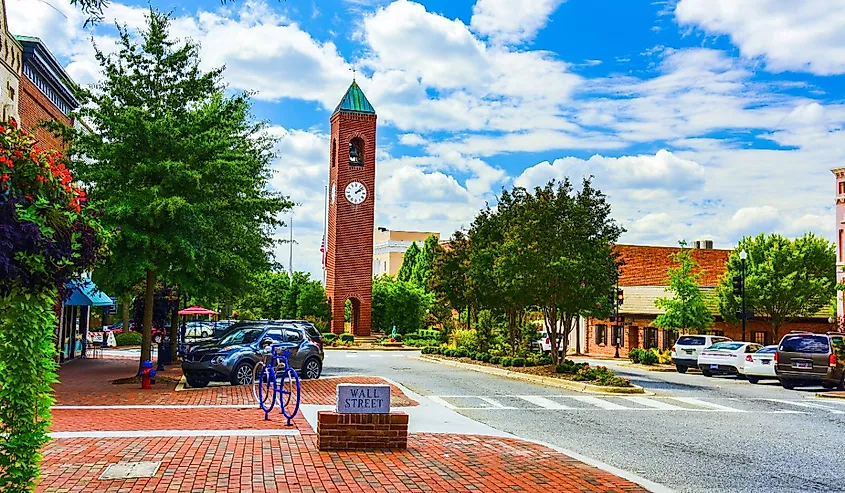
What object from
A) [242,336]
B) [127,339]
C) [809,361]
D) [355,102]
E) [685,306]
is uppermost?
[355,102]

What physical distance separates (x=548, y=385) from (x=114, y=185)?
12819 mm

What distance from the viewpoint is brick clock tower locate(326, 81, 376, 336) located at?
2386 inches

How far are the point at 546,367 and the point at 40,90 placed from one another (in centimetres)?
1875

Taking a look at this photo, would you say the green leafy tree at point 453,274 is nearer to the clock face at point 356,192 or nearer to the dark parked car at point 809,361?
the dark parked car at point 809,361

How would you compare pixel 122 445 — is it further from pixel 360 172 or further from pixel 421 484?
pixel 360 172

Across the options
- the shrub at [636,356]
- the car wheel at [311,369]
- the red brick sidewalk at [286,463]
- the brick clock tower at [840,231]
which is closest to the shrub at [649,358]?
the shrub at [636,356]

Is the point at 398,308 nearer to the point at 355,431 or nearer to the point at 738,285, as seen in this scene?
the point at 738,285

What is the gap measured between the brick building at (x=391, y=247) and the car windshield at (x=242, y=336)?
93831 millimetres

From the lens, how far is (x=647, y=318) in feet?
161

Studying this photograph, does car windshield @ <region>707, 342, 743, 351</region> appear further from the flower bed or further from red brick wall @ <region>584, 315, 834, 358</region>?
red brick wall @ <region>584, 315, 834, 358</region>

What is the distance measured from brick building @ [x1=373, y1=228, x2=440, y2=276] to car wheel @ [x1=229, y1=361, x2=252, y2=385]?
95.5 metres

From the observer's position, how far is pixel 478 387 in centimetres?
2294

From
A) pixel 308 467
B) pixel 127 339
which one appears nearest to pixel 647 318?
pixel 127 339

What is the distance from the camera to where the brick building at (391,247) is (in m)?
121
